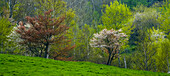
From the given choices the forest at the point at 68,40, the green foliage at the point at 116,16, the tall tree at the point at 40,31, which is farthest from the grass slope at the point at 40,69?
the green foliage at the point at 116,16

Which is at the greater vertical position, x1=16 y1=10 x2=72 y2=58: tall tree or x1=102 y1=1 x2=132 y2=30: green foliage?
x1=102 y1=1 x2=132 y2=30: green foliage

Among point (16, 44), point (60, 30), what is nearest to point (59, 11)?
point (60, 30)

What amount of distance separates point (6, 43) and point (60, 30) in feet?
25.3

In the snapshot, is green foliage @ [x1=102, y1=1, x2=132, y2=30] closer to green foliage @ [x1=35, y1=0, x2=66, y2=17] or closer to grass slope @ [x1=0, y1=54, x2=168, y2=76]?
green foliage @ [x1=35, y1=0, x2=66, y2=17]

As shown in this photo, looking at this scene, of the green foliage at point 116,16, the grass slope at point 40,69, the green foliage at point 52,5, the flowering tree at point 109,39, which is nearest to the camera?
the grass slope at point 40,69

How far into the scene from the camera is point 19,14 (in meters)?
25.2

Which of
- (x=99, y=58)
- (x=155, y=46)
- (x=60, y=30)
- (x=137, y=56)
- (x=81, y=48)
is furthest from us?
(x=81, y=48)

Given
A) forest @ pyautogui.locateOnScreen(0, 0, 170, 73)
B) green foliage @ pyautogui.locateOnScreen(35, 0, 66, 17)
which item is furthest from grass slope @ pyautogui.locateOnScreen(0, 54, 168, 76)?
green foliage @ pyautogui.locateOnScreen(35, 0, 66, 17)

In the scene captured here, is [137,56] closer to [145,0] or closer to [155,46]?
[155,46]

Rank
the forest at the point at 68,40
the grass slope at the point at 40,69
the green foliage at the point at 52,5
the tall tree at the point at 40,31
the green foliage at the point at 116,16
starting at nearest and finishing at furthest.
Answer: the grass slope at the point at 40,69 < the tall tree at the point at 40,31 < the forest at the point at 68,40 < the green foliage at the point at 52,5 < the green foliage at the point at 116,16

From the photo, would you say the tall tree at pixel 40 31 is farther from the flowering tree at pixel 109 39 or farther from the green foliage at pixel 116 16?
the green foliage at pixel 116 16

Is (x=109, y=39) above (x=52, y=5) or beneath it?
beneath

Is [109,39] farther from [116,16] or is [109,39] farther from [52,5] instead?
[52,5]

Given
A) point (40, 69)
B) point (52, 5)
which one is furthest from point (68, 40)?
point (40, 69)
